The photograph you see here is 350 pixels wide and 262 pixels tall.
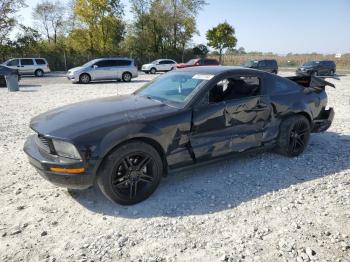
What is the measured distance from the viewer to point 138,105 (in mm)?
4098

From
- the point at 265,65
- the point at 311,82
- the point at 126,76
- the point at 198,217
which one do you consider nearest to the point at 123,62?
the point at 126,76

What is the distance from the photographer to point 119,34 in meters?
40.6

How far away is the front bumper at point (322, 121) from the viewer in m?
5.51

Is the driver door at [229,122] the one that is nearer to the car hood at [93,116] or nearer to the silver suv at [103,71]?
Result: the car hood at [93,116]

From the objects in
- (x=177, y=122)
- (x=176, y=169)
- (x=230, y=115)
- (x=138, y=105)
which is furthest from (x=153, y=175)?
(x=230, y=115)

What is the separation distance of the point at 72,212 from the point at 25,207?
586mm

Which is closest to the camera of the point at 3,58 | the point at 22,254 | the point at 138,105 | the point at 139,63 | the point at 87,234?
the point at 22,254

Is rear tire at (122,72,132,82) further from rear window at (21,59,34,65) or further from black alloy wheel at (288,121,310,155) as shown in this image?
black alloy wheel at (288,121,310,155)

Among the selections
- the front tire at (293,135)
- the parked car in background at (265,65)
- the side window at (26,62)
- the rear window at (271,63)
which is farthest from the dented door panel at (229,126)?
the side window at (26,62)

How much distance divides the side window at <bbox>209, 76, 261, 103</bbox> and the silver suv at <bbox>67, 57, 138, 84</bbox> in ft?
53.8

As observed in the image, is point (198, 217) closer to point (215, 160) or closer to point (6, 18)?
point (215, 160)

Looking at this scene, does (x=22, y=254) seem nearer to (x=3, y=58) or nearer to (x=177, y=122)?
(x=177, y=122)

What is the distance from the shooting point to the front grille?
11.4ft

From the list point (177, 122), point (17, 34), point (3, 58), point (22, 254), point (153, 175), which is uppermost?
point (17, 34)
